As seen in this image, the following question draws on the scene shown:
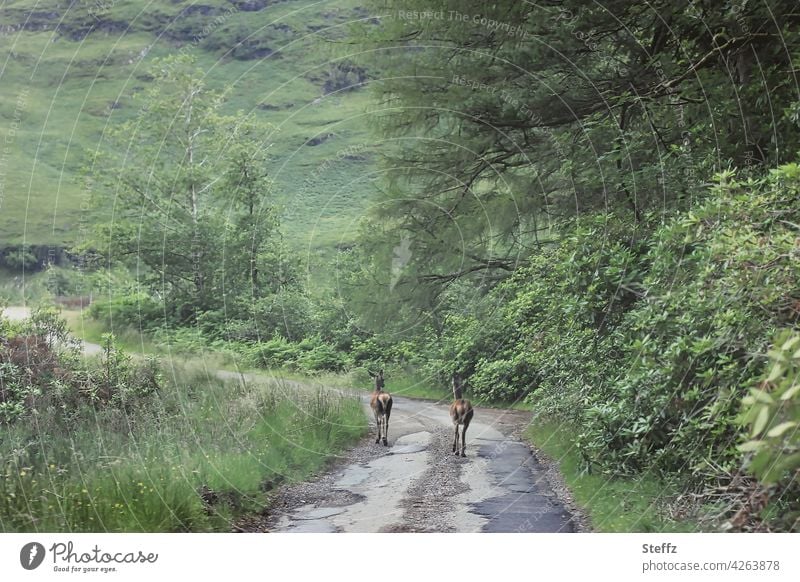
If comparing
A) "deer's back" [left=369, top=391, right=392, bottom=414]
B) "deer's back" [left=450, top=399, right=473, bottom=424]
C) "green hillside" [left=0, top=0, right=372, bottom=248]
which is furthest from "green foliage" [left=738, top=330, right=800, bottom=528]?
"green hillside" [left=0, top=0, right=372, bottom=248]

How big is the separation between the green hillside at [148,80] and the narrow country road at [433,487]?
1716 mm

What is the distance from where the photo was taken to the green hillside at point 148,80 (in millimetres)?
6910

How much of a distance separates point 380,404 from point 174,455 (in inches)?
63.7

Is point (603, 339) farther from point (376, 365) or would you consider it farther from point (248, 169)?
point (248, 169)

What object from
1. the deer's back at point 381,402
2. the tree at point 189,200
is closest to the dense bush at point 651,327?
the deer's back at point 381,402

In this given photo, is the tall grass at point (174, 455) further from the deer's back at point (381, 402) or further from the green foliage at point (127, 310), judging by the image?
the green foliage at point (127, 310)

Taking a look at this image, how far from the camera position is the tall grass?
20.4ft

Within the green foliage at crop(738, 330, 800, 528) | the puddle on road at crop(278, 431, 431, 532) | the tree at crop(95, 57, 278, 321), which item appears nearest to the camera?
the green foliage at crop(738, 330, 800, 528)

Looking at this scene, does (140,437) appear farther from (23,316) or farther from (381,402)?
(381,402)

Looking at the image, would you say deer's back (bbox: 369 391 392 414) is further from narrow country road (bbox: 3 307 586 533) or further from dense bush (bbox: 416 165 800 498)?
dense bush (bbox: 416 165 800 498)

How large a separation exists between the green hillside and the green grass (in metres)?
2.58

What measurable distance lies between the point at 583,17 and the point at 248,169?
10.7 feet

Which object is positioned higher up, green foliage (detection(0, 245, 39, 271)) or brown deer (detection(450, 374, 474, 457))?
green foliage (detection(0, 245, 39, 271))
